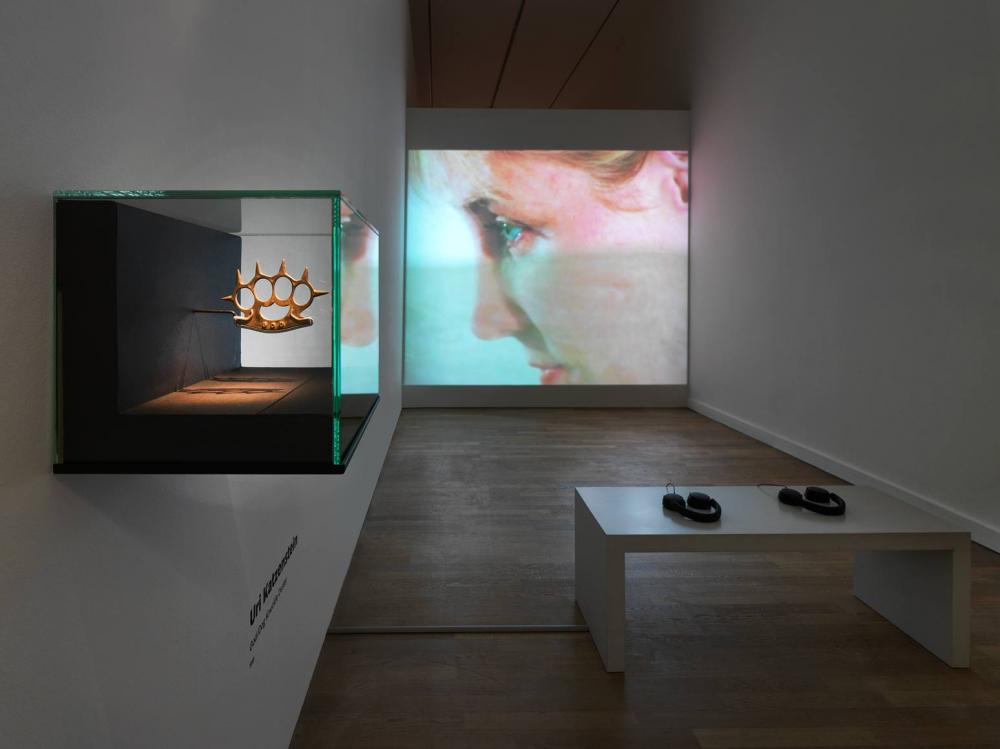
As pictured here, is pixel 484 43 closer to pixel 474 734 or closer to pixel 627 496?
pixel 627 496

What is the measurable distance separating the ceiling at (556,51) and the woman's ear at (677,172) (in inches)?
22.1

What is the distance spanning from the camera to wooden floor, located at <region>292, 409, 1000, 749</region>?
171 cm

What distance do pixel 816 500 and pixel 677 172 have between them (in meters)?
5.65

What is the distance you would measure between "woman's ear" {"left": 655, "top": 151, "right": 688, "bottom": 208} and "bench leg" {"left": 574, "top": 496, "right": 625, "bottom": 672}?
569cm

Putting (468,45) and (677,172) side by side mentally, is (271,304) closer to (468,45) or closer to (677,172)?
(677,172)

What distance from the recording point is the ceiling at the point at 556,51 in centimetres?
745

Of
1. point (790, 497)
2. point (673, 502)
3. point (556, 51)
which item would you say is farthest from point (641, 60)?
point (673, 502)

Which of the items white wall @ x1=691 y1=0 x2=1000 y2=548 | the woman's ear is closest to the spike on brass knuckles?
white wall @ x1=691 y1=0 x2=1000 y2=548

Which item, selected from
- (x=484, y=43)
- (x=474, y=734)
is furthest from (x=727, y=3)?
(x=474, y=734)

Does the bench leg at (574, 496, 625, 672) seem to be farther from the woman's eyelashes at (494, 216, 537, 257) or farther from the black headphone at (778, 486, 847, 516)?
the woman's eyelashes at (494, 216, 537, 257)

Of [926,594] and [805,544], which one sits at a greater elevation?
[805,544]

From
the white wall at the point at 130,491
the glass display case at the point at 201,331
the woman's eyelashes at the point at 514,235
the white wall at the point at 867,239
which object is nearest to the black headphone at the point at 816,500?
the white wall at the point at 867,239

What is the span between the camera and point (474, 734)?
170cm

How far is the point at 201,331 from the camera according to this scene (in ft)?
2.31
